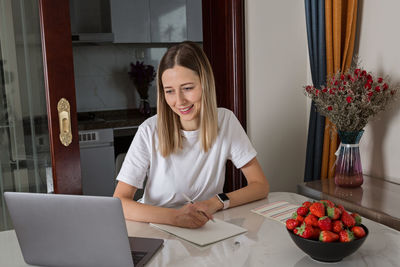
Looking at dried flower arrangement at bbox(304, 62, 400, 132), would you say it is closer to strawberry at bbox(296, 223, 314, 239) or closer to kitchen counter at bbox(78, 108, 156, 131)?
strawberry at bbox(296, 223, 314, 239)

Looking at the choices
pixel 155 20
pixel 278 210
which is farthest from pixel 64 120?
pixel 155 20

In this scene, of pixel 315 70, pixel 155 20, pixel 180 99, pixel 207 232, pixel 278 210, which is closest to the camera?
pixel 207 232

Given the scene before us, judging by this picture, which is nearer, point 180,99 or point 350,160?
point 180,99

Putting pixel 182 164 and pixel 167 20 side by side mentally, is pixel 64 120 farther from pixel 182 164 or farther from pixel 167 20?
pixel 167 20

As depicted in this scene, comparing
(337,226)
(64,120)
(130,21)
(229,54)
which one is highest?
(130,21)

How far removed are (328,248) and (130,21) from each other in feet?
10.4

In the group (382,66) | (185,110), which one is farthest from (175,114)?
(382,66)

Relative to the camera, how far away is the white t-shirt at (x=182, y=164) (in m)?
1.69

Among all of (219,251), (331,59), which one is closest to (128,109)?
(331,59)

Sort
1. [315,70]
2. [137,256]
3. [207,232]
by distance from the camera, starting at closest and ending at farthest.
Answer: [137,256] → [207,232] → [315,70]

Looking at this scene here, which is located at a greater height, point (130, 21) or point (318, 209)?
point (130, 21)

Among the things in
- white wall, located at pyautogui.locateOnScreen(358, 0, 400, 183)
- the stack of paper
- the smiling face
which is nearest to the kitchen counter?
the smiling face

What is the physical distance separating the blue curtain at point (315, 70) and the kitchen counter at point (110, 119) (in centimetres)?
177

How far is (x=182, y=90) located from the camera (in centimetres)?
167
